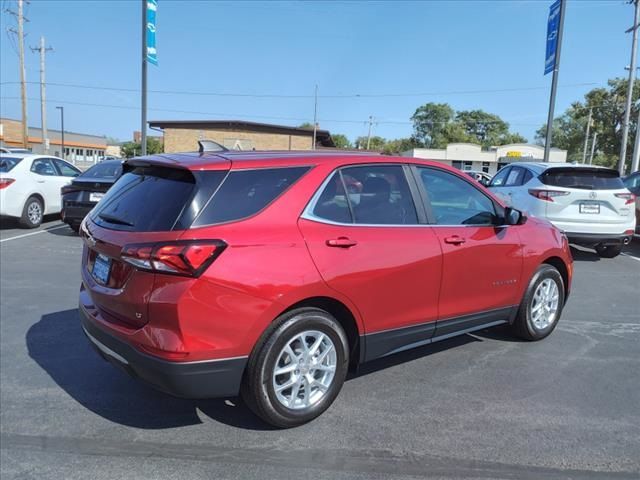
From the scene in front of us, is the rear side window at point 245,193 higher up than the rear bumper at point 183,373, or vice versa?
the rear side window at point 245,193

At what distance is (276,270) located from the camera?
2.91 meters

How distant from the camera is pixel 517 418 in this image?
11.1 feet

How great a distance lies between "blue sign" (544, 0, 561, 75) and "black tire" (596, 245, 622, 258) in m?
6.99

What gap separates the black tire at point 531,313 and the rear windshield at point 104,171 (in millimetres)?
8555

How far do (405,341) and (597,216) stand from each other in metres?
6.25

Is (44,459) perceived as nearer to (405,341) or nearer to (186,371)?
(186,371)

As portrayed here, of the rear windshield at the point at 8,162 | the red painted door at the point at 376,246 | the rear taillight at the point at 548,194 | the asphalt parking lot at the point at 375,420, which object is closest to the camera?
the asphalt parking lot at the point at 375,420

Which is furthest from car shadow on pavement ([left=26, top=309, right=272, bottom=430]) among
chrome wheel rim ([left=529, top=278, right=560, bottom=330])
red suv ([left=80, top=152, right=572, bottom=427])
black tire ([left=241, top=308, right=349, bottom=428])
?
chrome wheel rim ([left=529, top=278, right=560, bottom=330])

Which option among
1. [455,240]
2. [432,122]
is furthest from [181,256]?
[432,122]

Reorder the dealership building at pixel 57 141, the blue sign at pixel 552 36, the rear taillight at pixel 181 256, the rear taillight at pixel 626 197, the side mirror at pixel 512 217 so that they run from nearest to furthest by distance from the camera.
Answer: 1. the rear taillight at pixel 181 256
2. the side mirror at pixel 512 217
3. the rear taillight at pixel 626 197
4. the blue sign at pixel 552 36
5. the dealership building at pixel 57 141

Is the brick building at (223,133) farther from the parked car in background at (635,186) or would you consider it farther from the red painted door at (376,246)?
the red painted door at (376,246)

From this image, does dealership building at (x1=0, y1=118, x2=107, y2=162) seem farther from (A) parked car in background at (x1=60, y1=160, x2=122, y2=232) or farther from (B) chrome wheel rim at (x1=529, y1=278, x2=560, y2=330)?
(B) chrome wheel rim at (x1=529, y1=278, x2=560, y2=330)

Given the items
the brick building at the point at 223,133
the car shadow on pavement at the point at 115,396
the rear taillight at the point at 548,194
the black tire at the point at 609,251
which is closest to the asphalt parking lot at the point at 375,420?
the car shadow on pavement at the point at 115,396

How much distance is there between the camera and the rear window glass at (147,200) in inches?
114
